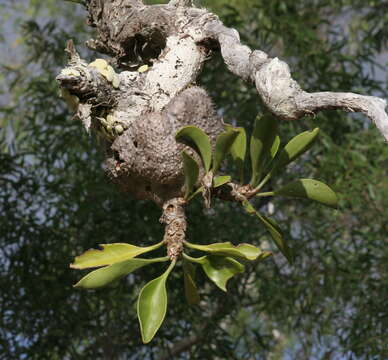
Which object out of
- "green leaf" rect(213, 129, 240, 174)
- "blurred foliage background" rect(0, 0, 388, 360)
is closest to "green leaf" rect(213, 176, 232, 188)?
"green leaf" rect(213, 129, 240, 174)

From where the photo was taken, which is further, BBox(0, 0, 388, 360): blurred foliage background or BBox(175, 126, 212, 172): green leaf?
BBox(0, 0, 388, 360): blurred foliage background

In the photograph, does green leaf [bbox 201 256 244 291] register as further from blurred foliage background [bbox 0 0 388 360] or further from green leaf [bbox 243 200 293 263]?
blurred foliage background [bbox 0 0 388 360]

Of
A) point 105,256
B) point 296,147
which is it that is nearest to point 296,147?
point 296,147

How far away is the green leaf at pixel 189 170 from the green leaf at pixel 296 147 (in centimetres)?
8

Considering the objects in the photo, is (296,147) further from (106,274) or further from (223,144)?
(106,274)

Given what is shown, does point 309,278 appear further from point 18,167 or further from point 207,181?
point 207,181

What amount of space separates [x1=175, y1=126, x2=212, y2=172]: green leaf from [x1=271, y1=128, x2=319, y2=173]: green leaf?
0.23 ft

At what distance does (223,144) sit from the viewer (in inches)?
27.3

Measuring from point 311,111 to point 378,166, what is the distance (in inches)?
66.6

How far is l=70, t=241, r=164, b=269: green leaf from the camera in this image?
0.69 metres

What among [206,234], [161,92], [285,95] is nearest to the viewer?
[285,95]

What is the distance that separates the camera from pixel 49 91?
2412mm

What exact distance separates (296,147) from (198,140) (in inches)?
3.9

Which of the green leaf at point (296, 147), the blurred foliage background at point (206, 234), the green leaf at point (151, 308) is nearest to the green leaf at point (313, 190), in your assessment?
the green leaf at point (296, 147)
